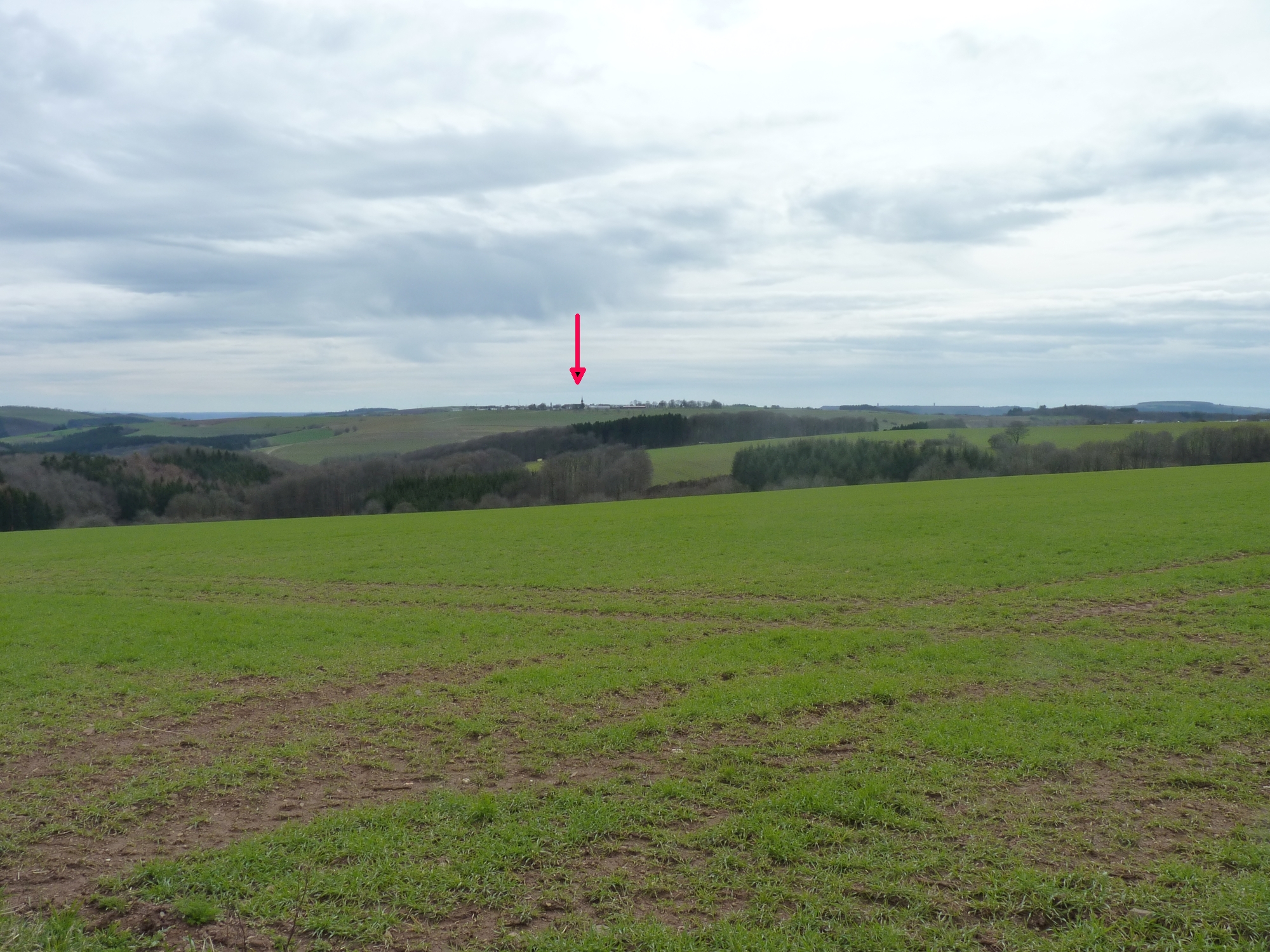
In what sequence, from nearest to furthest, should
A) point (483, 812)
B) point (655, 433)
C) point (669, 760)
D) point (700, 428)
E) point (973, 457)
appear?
1. point (483, 812)
2. point (669, 760)
3. point (973, 457)
4. point (655, 433)
5. point (700, 428)

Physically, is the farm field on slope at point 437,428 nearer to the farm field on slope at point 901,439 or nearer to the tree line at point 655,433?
the tree line at point 655,433

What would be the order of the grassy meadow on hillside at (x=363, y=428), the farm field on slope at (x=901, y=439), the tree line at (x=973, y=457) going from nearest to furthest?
the tree line at (x=973, y=457)
the farm field on slope at (x=901, y=439)
the grassy meadow on hillside at (x=363, y=428)

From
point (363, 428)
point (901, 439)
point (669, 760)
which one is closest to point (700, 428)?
point (901, 439)

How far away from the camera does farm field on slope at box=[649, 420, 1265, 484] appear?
78.6 metres

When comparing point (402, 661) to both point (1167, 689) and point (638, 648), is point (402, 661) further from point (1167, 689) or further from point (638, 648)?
point (1167, 689)

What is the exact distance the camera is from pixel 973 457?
7525cm

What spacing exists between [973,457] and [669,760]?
74.1 metres

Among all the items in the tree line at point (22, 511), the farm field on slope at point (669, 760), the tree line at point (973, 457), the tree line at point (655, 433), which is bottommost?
the tree line at point (22, 511)

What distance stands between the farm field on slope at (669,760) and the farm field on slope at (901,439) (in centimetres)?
6248

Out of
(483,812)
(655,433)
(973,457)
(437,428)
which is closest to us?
(483,812)

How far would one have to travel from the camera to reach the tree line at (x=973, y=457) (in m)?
69.6

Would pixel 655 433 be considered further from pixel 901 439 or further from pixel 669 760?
pixel 669 760

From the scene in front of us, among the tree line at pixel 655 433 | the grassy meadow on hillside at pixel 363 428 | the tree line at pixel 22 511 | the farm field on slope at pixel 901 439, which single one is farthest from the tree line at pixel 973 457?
the tree line at pixel 22 511

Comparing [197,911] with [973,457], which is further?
[973,457]
